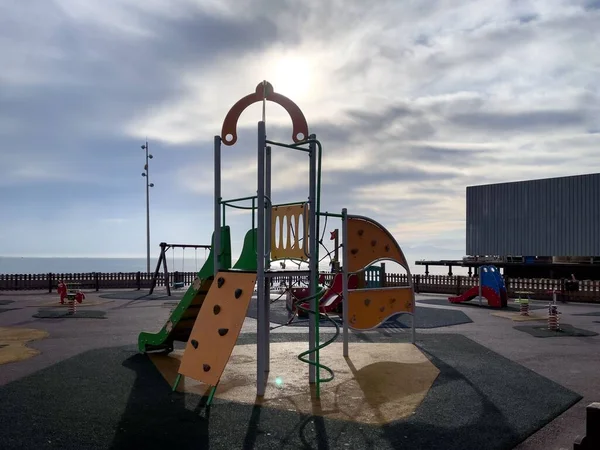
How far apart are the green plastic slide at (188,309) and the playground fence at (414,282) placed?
45.4 ft

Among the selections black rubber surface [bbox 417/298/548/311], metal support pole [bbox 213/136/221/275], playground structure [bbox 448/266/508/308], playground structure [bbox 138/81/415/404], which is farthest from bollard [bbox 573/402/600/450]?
playground structure [bbox 448/266/508/308]

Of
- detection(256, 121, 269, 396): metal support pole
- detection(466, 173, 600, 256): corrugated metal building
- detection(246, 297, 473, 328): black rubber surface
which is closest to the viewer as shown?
detection(256, 121, 269, 396): metal support pole

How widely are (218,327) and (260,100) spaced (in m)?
3.59

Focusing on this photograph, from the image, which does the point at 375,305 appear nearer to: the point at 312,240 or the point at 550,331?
the point at 312,240

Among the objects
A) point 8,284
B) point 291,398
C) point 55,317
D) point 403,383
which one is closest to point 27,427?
point 291,398

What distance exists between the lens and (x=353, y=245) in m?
10.7

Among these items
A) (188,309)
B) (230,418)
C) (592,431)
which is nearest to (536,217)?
(188,309)

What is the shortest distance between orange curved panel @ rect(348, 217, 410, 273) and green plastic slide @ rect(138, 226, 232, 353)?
10.2 ft

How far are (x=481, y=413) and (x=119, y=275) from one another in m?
28.4

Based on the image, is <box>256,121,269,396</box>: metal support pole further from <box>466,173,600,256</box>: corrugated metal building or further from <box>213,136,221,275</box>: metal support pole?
<box>466,173,600,256</box>: corrugated metal building

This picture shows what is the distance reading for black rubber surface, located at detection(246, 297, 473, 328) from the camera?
47.9 feet

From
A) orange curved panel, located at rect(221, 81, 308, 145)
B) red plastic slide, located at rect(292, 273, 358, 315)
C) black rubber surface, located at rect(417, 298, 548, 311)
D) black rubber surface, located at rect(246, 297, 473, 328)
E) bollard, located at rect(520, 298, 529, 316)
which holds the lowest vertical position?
black rubber surface, located at rect(417, 298, 548, 311)

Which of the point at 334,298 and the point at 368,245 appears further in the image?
the point at 334,298

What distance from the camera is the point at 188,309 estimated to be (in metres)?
9.38
